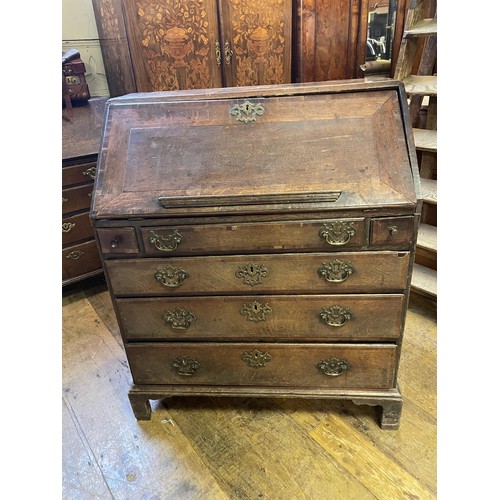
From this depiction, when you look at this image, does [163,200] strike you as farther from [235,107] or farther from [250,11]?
[250,11]

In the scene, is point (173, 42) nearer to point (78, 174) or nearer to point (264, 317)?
point (78, 174)

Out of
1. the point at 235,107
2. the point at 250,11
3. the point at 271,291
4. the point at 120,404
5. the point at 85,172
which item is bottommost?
the point at 120,404

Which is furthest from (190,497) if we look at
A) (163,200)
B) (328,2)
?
(328,2)

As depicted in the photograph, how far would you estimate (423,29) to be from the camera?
1721 mm

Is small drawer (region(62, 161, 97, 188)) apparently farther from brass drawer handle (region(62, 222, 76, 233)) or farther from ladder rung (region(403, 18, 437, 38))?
ladder rung (region(403, 18, 437, 38))

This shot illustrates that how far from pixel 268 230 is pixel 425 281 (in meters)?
1.24

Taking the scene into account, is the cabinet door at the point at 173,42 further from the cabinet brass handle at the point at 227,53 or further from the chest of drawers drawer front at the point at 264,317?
the chest of drawers drawer front at the point at 264,317

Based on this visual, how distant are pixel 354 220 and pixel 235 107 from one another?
0.58m

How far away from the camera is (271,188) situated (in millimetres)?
1202

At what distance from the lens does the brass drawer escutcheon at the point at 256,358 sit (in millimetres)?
1451

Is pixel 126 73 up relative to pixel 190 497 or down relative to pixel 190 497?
up

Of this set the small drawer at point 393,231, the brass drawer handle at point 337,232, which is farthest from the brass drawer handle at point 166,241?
the small drawer at point 393,231

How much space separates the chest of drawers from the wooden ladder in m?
0.68

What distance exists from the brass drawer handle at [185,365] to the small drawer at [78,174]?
4.18 ft
